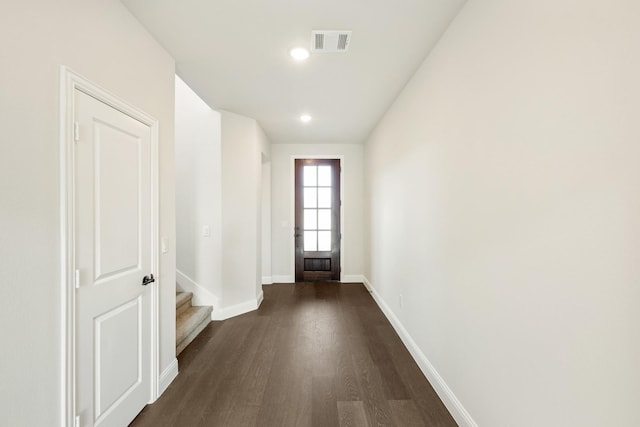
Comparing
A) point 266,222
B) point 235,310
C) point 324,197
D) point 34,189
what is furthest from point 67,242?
point 324,197

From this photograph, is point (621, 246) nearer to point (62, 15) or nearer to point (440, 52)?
point (440, 52)

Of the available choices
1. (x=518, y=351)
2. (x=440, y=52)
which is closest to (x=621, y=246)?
(x=518, y=351)

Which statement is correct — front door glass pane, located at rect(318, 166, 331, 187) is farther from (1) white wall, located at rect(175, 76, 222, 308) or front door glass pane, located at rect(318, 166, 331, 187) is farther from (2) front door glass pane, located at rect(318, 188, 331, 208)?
(1) white wall, located at rect(175, 76, 222, 308)

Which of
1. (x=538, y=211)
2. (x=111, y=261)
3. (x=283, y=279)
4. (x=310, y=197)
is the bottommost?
(x=283, y=279)

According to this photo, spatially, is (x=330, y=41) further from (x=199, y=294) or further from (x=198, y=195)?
(x=199, y=294)

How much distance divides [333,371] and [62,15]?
2.80 meters

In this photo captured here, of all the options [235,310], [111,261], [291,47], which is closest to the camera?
[111,261]

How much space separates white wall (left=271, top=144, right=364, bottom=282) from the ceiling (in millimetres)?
1720

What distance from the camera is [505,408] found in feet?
4.45

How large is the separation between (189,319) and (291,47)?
112 inches

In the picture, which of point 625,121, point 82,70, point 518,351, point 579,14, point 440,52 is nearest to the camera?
point 625,121

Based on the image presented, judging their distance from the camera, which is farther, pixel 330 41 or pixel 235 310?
pixel 235 310

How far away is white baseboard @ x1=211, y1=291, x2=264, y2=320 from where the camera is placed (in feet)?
11.5

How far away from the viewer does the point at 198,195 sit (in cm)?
357
